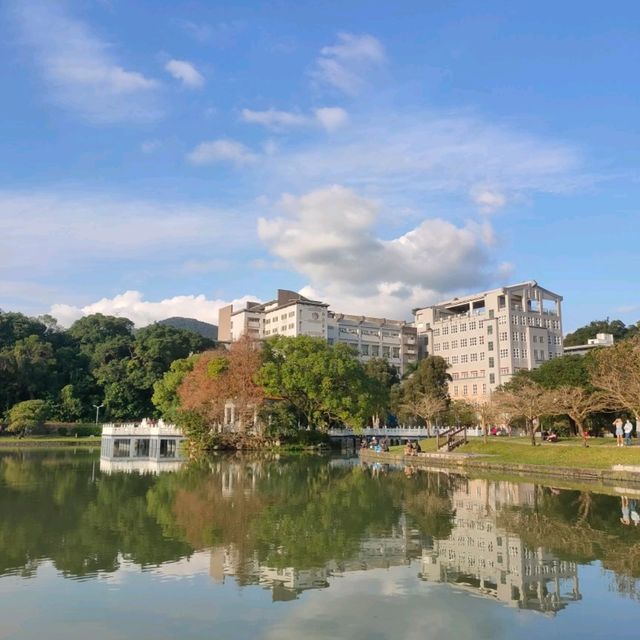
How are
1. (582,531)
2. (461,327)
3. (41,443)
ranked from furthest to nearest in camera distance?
(461,327) < (41,443) < (582,531)

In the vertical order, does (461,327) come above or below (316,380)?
above

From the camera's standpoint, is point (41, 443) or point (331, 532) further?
point (41, 443)

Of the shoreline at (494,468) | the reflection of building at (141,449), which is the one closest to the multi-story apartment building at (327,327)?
the reflection of building at (141,449)

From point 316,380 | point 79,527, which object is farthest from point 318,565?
point 316,380

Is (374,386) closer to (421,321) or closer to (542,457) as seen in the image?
(542,457)

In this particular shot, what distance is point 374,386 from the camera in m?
55.4

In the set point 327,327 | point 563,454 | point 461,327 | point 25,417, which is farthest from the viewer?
point 327,327

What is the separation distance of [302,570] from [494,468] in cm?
2330

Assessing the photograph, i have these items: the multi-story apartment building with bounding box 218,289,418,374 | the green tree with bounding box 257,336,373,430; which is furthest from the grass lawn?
the multi-story apartment building with bounding box 218,289,418,374

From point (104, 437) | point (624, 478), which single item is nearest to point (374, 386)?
point (104, 437)

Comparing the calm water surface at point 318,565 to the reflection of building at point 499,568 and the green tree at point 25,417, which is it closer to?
the reflection of building at point 499,568

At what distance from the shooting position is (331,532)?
49.1ft

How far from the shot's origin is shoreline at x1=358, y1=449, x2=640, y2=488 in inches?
1029

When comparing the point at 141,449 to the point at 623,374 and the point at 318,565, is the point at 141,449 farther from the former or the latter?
the point at 318,565
